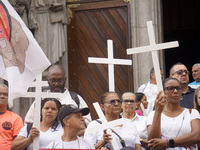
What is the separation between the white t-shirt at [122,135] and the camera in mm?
6461

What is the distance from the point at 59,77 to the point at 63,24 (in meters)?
4.53

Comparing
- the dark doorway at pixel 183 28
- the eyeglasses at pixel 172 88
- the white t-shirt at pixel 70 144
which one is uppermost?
the dark doorway at pixel 183 28

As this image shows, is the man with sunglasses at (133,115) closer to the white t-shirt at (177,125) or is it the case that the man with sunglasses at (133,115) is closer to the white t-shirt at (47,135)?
the white t-shirt at (177,125)

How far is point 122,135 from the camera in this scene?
6.52 metres

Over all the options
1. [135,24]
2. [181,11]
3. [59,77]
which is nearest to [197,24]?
[181,11]

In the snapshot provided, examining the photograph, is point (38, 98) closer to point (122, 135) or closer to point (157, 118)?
point (122, 135)

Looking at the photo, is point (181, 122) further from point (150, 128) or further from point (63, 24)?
point (63, 24)

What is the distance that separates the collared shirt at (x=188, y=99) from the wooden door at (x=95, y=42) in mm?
3990

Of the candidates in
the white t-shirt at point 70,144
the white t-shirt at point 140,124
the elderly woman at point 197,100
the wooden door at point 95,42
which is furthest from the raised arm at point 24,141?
the wooden door at point 95,42

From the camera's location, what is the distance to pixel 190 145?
19.8ft

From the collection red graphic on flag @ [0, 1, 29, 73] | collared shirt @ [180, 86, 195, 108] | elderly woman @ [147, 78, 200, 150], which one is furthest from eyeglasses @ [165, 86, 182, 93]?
red graphic on flag @ [0, 1, 29, 73]

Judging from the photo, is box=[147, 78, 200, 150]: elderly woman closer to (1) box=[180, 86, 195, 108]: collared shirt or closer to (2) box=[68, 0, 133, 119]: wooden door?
(1) box=[180, 86, 195, 108]: collared shirt

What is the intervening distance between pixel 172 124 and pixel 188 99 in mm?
1262

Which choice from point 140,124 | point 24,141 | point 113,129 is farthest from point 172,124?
point 24,141
